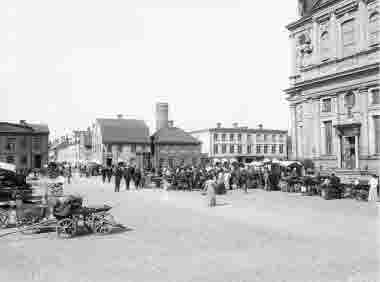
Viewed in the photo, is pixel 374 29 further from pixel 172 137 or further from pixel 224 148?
pixel 224 148

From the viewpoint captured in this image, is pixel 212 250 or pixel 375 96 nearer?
pixel 212 250

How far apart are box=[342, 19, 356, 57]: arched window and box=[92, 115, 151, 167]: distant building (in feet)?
122

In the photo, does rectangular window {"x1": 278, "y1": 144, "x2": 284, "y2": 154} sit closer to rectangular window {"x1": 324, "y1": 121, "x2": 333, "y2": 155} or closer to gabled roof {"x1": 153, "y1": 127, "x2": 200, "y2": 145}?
gabled roof {"x1": 153, "y1": 127, "x2": 200, "y2": 145}

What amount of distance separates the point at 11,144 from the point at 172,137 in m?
26.2

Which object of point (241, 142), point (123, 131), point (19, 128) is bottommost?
point (241, 142)

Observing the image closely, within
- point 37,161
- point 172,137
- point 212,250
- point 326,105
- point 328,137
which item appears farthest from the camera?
point 172,137

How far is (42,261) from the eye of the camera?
834 cm

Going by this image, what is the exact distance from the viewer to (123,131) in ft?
226

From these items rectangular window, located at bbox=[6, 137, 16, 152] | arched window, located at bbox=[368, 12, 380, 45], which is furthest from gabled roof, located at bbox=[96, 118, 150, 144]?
arched window, located at bbox=[368, 12, 380, 45]

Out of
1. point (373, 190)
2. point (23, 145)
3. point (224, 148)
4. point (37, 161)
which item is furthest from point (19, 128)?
point (373, 190)

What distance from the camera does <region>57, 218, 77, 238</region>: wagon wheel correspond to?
35.8 ft

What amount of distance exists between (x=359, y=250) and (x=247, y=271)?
10.1ft

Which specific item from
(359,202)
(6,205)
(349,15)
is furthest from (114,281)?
(349,15)

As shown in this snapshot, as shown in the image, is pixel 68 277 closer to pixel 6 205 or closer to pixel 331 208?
pixel 6 205
